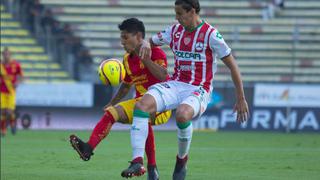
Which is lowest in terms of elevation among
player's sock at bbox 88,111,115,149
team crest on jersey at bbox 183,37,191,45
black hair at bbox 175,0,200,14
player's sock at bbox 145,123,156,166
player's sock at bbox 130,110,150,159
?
player's sock at bbox 145,123,156,166

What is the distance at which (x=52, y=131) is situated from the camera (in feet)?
83.0

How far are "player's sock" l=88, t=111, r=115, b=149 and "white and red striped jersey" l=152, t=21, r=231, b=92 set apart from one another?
0.90 metres

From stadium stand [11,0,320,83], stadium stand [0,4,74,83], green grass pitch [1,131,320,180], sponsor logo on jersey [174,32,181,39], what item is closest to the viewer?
sponsor logo on jersey [174,32,181,39]

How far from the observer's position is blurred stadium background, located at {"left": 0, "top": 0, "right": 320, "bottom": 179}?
2581 centimetres

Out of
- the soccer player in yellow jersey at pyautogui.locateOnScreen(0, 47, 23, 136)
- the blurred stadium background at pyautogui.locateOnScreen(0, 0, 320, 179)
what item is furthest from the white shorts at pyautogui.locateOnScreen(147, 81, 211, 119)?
the soccer player in yellow jersey at pyautogui.locateOnScreen(0, 47, 23, 136)

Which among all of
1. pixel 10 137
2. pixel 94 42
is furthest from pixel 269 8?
pixel 10 137

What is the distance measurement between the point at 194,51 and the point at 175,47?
0.92ft

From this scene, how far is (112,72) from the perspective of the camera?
35.3 ft

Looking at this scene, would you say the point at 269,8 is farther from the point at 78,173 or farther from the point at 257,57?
the point at 78,173

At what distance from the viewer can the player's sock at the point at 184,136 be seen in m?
9.87

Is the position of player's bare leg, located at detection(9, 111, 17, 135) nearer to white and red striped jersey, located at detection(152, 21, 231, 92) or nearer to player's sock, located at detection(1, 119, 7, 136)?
player's sock, located at detection(1, 119, 7, 136)

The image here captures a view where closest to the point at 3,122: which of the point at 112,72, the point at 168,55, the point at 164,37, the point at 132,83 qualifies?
the point at 168,55

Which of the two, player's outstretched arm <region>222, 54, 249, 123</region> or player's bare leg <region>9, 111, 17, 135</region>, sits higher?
player's outstretched arm <region>222, 54, 249, 123</region>

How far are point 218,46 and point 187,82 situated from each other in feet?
1.95
